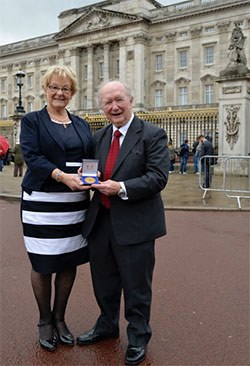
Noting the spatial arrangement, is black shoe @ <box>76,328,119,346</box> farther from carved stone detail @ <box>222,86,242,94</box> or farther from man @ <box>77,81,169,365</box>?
carved stone detail @ <box>222,86,242,94</box>

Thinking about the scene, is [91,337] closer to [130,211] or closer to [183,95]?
[130,211]

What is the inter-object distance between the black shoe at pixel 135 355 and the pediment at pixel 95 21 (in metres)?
50.9

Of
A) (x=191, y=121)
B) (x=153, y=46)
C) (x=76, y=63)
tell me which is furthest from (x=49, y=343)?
(x=76, y=63)

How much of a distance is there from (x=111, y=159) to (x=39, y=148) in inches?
21.0

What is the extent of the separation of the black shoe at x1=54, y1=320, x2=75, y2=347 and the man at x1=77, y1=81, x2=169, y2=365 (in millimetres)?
68

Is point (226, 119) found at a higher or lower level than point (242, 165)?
higher

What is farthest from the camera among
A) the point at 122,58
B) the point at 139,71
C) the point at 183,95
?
the point at 122,58

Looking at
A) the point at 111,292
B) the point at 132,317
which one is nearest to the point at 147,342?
the point at 132,317

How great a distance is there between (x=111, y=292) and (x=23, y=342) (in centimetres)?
77

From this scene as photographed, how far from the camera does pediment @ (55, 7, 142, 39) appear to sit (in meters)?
51.0

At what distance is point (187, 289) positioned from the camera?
4.31 meters

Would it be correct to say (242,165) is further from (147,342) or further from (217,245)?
(147,342)

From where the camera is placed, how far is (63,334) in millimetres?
3189

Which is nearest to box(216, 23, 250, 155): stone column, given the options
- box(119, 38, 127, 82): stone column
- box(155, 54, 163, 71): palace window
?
box(155, 54, 163, 71): palace window
